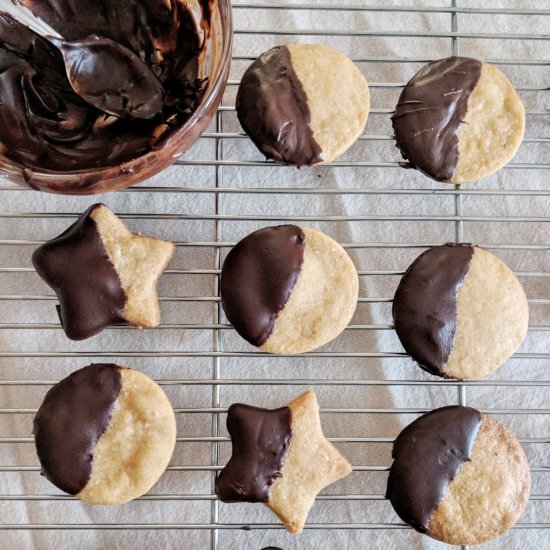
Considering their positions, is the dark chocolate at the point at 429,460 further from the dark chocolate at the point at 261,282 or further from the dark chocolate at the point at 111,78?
the dark chocolate at the point at 111,78

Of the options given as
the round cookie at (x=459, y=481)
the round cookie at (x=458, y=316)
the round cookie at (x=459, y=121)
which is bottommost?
the round cookie at (x=459, y=481)

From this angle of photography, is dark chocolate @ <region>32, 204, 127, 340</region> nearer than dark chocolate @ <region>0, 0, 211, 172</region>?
No

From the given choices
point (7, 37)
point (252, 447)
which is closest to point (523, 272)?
point (252, 447)

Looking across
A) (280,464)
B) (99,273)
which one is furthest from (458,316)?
(99,273)

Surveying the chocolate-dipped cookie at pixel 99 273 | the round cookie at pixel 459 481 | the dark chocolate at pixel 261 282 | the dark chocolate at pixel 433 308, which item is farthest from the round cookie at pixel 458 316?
the chocolate-dipped cookie at pixel 99 273

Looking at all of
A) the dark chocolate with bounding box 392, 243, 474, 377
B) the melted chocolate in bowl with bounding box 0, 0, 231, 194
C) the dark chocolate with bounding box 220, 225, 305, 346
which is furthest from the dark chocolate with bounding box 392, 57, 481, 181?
the melted chocolate in bowl with bounding box 0, 0, 231, 194

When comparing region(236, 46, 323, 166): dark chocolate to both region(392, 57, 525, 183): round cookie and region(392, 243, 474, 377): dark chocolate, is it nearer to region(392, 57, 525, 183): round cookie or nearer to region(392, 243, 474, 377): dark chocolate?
region(392, 57, 525, 183): round cookie

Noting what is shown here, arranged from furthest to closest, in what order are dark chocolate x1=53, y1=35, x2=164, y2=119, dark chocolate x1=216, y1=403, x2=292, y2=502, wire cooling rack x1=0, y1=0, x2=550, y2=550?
wire cooling rack x1=0, y1=0, x2=550, y2=550
dark chocolate x1=216, y1=403, x2=292, y2=502
dark chocolate x1=53, y1=35, x2=164, y2=119

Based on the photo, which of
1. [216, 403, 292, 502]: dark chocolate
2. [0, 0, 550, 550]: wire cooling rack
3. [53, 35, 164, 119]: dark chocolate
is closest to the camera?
[53, 35, 164, 119]: dark chocolate
